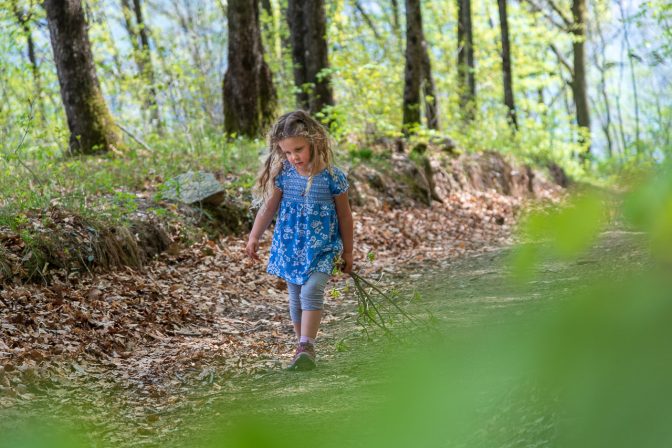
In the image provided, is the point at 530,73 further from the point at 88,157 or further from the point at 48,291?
the point at 48,291

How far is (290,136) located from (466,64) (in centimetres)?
1699

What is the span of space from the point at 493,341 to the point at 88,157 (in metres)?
10.9

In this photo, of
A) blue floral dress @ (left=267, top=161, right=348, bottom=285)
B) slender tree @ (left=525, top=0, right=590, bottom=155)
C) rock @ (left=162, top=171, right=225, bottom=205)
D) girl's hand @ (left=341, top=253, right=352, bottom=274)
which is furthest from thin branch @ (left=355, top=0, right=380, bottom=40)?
girl's hand @ (left=341, top=253, right=352, bottom=274)

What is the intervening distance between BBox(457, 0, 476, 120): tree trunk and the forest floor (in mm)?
12128

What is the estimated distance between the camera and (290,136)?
4359mm

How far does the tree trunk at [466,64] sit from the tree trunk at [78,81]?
10695mm

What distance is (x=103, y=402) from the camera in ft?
13.6

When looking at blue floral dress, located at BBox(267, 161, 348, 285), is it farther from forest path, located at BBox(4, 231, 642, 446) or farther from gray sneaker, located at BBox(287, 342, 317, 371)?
forest path, located at BBox(4, 231, 642, 446)

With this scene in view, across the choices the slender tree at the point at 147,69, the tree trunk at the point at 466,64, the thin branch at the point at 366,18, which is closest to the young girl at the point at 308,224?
the slender tree at the point at 147,69

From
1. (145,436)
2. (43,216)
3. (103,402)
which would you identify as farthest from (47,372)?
(43,216)

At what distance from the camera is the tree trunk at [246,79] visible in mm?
12320

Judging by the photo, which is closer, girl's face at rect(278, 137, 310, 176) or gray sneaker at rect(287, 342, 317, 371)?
girl's face at rect(278, 137, 310, 176)

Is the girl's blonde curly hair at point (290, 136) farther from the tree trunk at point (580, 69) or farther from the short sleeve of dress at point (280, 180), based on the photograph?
the tree trunk at point (580, 69)

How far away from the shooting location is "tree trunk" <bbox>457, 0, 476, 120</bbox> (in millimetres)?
19938
